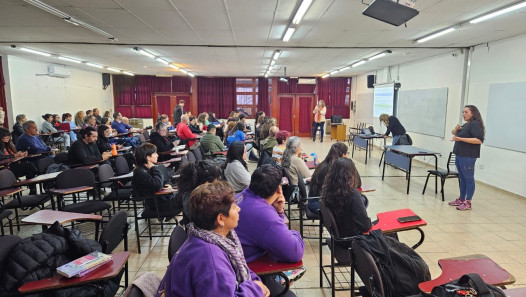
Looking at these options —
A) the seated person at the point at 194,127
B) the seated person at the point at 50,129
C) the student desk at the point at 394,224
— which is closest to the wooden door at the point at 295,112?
the seated person at the point at 194,127

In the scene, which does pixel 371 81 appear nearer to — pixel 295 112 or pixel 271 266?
pixel 295 112

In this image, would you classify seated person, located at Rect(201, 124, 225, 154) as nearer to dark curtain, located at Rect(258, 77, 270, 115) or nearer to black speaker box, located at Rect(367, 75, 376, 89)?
black speaker box, located at Rect(367, 75, 376, 89)

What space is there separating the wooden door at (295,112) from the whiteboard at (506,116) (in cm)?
960

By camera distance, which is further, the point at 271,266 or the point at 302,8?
the point at 302,8

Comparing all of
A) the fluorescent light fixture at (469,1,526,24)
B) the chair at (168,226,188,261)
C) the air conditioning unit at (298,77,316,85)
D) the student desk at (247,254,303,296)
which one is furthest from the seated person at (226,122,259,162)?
the air conditioning unit at (298,77,316,85)

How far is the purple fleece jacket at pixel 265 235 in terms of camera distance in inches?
71.8

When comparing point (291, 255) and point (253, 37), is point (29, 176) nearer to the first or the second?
point (253, 37)

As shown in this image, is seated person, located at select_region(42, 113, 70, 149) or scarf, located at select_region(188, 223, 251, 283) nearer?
scarf, located at select_region(188, 223, 251, 283)

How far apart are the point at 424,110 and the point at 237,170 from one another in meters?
7.25

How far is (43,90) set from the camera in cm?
1026

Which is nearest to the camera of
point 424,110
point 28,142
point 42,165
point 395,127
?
point 42,165

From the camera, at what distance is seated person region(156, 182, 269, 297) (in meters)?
1.26

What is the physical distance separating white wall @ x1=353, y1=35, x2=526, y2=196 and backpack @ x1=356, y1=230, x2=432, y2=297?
212 inches

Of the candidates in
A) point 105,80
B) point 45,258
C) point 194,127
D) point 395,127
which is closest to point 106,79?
point 105,80
